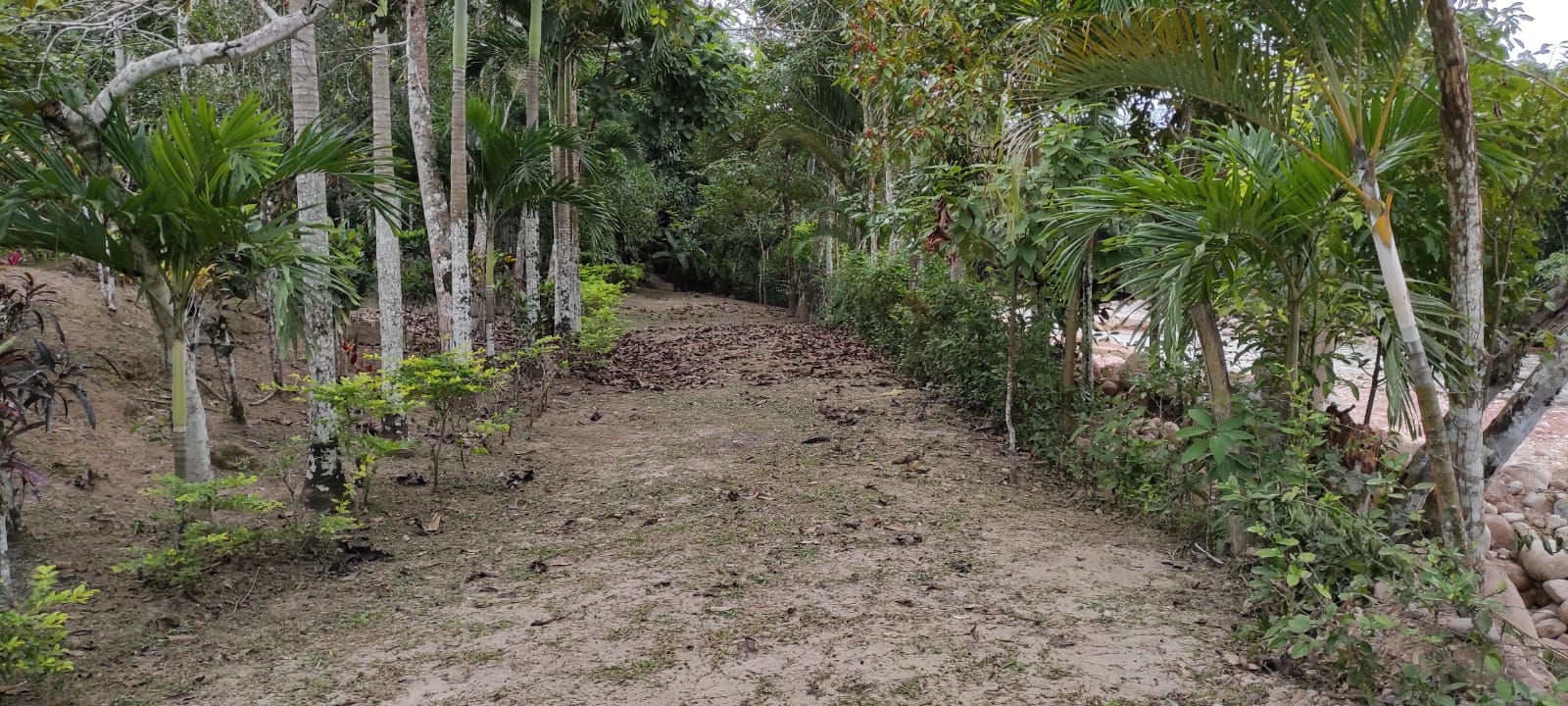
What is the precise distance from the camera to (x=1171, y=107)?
19.4 ft

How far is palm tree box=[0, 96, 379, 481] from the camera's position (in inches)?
141

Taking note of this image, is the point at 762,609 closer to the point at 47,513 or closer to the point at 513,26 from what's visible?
the point at 47,513

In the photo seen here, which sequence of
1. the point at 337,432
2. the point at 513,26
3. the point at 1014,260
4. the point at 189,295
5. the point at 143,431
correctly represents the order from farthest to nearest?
the point at 513,26
the point at 143,431
the point at 1014,260
the point at 337,432
the point at 189,295

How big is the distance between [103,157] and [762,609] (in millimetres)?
3299

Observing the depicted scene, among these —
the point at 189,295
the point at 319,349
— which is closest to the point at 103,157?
the point at 189,295

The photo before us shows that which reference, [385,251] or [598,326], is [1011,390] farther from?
[598,326]

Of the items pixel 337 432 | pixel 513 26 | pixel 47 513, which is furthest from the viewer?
pixel 513 26

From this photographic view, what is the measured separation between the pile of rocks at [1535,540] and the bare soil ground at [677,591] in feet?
6.10

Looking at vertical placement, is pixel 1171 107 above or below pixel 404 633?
above

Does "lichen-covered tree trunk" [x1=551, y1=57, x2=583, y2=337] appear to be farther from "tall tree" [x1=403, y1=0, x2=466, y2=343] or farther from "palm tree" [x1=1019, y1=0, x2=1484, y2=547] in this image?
"palm tree" [x1=1019, y1=0, x2=1484, y2=547]

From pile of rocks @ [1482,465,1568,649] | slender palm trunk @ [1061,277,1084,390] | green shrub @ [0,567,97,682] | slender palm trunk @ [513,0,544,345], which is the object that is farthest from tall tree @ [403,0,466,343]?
pile of rocks @ [1482,465,1568,649]

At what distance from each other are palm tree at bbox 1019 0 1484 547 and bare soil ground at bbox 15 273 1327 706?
1.15 meters

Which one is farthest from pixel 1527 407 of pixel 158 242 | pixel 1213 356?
pixel 158 242

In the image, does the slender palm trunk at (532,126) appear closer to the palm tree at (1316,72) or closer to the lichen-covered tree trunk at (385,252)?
the lichen-covered tree trunk at (385,252)
